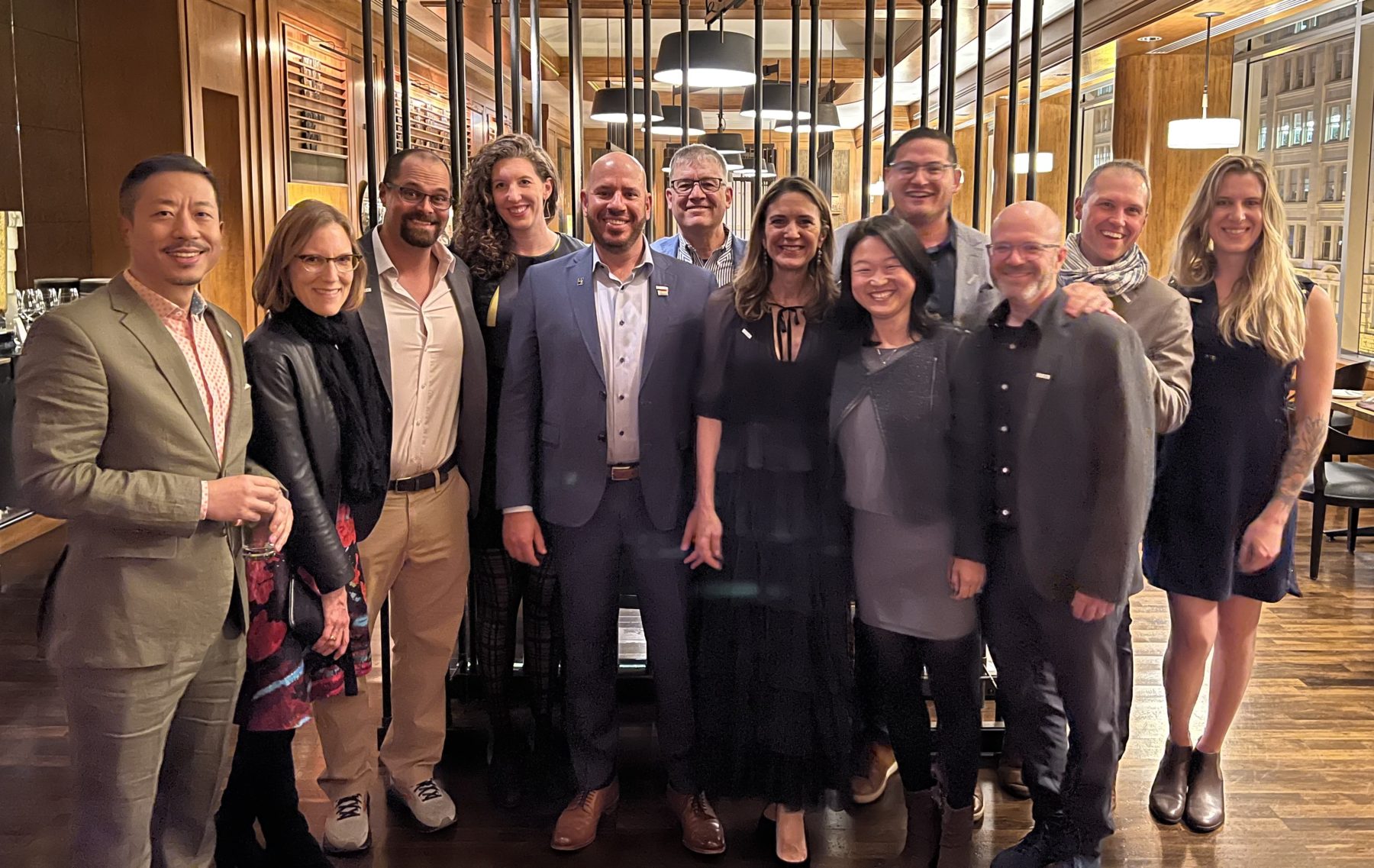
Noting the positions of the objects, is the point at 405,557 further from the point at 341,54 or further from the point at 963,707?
the point at 341,54

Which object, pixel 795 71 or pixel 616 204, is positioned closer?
pixel 616 204

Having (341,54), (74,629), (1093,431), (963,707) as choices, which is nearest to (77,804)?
(74,629)

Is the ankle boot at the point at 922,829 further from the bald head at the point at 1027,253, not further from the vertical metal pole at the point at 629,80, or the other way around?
the vertical metal pole at the point at 629,80

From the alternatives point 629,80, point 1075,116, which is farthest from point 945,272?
point 629,80

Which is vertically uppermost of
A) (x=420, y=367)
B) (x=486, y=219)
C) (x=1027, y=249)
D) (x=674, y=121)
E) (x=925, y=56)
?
(x=674, y=121)

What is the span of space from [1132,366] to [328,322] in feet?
5.63

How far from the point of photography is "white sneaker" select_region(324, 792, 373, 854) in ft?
9.05

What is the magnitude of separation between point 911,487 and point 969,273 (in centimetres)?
67

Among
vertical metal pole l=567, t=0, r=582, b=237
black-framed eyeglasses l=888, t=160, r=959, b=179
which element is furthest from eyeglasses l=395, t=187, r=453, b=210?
black-framed eyeglasses l=888, t=160, r=959, b=179

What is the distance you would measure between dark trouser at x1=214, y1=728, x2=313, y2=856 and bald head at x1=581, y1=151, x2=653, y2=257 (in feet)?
4.39

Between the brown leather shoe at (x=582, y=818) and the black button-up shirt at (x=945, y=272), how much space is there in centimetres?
149

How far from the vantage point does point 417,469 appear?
272 cm

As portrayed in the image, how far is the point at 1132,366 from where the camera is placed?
231 cm

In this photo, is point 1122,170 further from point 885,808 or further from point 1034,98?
point 885,808
